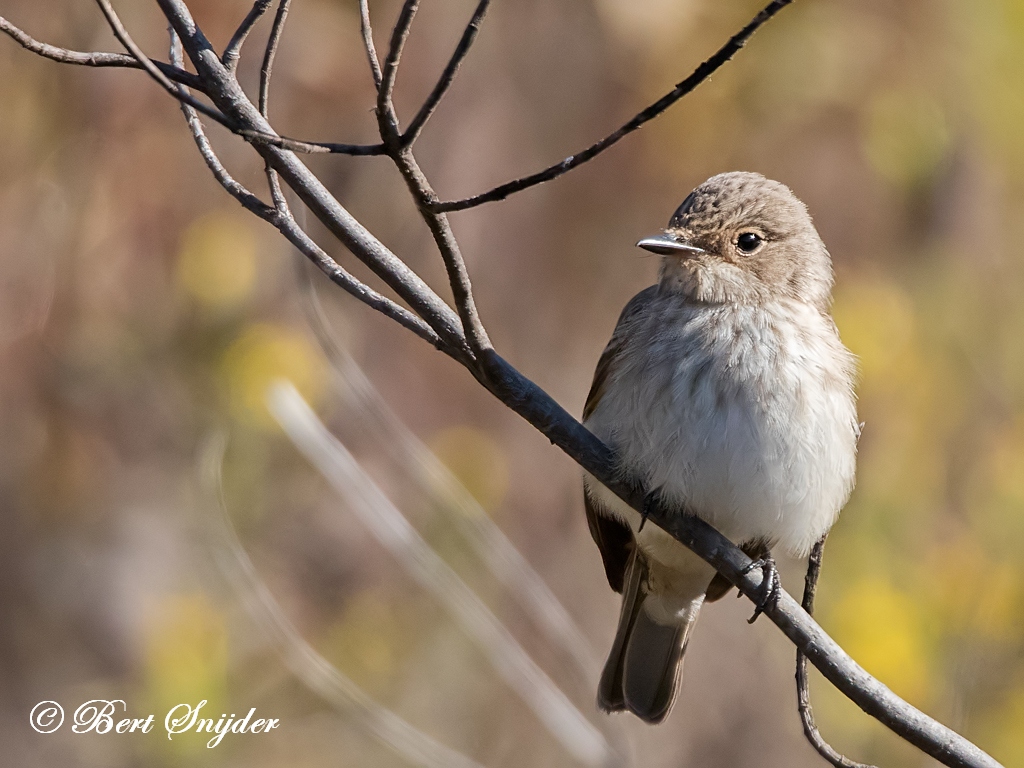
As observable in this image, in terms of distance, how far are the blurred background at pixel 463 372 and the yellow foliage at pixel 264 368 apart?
2cm

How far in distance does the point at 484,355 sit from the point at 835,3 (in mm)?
4512

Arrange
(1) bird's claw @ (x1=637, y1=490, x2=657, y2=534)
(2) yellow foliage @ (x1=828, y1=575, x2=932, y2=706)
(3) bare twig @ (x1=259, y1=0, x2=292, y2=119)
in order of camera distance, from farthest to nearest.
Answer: (2) yellow foliage @ (x1=828, y1=575, x2=932, y2=706) → (1) bird's claw @ (x1=637, y1=490, x2=657, y2=534) → (3) bare twig @ (x1=259, y1=0, x2=292, y2=119)

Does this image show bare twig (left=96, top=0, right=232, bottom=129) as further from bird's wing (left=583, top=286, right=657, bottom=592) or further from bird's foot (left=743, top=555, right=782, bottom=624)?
bird's wing (left=583, top=286, right=657, bottom=592)

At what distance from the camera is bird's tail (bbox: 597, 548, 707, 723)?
13.2 ft

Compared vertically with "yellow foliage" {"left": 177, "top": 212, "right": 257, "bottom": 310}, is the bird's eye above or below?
below

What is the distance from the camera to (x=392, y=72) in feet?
5.76

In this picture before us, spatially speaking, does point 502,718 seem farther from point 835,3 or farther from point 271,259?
point 835,3

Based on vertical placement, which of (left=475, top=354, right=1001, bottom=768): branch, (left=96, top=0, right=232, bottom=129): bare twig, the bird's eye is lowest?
(left=475, top=354, right=1001, bottom=768): branch

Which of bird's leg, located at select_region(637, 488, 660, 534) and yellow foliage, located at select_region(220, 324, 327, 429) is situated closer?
bird's leg, located at select_region(637, 488, 660, 534)

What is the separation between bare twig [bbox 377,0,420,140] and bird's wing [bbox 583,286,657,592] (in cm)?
174

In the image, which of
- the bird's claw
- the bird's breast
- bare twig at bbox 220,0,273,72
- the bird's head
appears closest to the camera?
bare twig at bbox 220,0,273,72

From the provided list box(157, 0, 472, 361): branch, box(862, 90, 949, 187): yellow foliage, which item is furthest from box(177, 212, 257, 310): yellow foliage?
box(862, 90, 949, 187): yellow foliage

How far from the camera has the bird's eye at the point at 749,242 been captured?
136 inches

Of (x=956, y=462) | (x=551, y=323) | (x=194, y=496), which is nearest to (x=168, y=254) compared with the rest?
(x=194, y=496)
